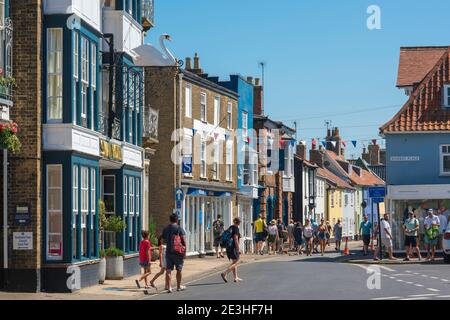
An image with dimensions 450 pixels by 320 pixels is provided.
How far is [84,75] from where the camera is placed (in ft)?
91.7

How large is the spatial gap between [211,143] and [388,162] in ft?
29.1

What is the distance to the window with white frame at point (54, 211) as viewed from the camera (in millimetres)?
26250

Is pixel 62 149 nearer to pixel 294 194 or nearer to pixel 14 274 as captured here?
pixel 14 274

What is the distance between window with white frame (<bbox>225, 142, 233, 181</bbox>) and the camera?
56312mm

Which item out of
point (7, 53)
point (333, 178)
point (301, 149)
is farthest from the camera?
point (333, 178)

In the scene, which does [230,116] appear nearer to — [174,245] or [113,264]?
[113,264]

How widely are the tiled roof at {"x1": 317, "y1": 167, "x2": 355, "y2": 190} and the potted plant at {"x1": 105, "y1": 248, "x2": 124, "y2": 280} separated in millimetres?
56754

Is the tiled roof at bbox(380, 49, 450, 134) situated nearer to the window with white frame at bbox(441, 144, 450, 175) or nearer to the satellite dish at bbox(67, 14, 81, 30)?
the window with white frame at bbox(441, 144, 450, 175)

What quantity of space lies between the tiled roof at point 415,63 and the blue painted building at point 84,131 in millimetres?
23913

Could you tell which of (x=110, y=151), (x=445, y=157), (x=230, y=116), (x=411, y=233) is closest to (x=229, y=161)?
(x=230, y=116)

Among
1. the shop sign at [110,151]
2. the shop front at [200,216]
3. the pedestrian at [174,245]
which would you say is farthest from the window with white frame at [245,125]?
the pedestrian at [174,245]

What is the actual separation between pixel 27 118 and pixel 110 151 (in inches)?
213

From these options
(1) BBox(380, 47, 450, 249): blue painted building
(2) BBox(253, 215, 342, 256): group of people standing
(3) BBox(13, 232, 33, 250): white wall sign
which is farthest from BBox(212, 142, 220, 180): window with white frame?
(3) BBox(13, 232, 33, 250): white wall sign
